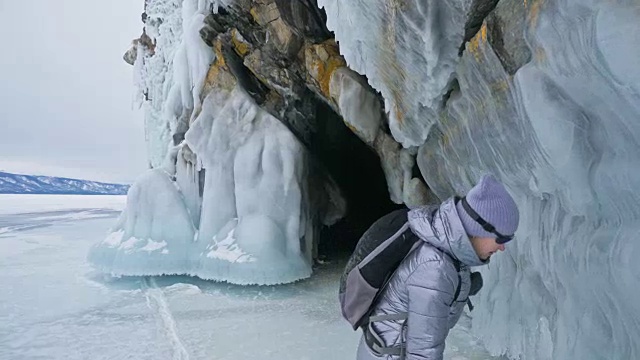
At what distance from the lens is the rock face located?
7.20 feet

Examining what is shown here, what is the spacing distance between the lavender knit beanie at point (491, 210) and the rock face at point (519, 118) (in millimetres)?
881

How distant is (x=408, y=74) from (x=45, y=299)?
5.23 meters

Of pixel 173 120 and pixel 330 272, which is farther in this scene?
pixel 173 120

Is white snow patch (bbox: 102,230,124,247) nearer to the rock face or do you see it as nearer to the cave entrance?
the rock face

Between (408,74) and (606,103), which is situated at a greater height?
(408,74)

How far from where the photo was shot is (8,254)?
9195 millimetres

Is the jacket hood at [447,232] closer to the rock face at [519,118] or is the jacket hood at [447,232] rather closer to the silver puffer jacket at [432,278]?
the silver puffer jacket at [432,278]

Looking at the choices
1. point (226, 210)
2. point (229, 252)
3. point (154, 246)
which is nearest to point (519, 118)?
point (229, 252)

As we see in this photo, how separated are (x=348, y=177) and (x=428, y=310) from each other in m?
9.09

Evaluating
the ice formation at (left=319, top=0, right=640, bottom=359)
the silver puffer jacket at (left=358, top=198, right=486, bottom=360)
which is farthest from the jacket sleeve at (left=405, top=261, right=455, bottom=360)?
the ice formation at (left=319, top=0, right=640, bottom=359)

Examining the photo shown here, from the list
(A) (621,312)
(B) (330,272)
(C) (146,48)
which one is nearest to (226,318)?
(B) (330,272)

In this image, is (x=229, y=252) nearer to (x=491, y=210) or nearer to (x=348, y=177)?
(x=348, y=177)

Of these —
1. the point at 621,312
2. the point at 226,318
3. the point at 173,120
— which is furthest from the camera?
the point at 173,120

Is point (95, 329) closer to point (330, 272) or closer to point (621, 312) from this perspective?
point (330, 272)
